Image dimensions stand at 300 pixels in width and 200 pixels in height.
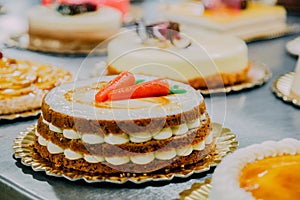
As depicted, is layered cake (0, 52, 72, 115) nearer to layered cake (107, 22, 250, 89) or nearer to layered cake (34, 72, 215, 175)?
layered cake (107, 22, 250, 89)

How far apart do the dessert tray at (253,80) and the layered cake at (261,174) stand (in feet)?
3.89

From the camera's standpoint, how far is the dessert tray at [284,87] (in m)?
3.04

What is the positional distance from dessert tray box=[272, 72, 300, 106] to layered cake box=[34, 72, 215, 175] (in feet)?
2.91

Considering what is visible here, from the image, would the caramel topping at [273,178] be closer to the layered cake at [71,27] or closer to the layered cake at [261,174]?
the layered cake at [261,174]

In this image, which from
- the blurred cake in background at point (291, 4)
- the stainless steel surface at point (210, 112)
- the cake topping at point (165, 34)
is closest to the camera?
the stainless steel surface at point (210, 112)

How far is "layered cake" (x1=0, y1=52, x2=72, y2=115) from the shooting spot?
112 inches

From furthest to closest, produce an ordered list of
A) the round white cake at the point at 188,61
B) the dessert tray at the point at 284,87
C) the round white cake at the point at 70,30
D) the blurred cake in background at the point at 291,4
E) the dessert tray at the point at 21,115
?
the blurred cake in background at the point at 291,4, the round white cake at the point at 70,30, the round white cake at the point at 188,61, the dessert tray at the point at 284,87, the dessert tray at the point at 21,115

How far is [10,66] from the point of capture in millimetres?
3107

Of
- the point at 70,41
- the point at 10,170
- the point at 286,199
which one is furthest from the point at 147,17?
the point at 286,199

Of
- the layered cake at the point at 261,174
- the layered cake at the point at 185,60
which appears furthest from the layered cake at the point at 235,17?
the layered cake at the point at 261,174

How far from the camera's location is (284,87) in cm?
321

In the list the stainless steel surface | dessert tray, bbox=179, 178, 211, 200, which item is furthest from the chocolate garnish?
dessert tray, bbox=179, 178, 211, 200

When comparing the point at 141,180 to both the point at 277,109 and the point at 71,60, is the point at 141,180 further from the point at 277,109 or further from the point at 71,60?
the point at 71,60

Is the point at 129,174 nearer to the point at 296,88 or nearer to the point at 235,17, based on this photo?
the point at 296,88
